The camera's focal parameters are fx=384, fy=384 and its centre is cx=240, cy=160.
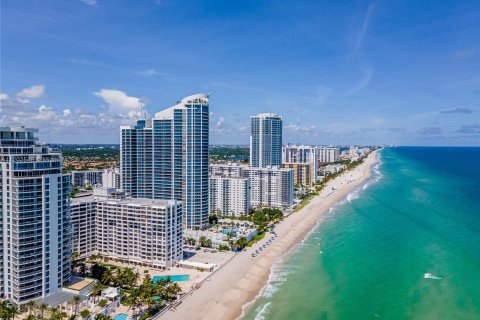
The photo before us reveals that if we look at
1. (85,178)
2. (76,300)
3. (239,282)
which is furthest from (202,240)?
(85,178)

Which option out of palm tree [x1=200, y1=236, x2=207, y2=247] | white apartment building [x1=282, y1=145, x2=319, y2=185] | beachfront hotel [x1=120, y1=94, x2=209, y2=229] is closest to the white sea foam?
palm tree [x1=200, y1=236, x2=207, y2=247]

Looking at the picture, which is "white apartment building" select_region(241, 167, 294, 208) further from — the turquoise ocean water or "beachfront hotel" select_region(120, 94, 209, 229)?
"beachfront hotel" select_region(120, 94, 209, 229)

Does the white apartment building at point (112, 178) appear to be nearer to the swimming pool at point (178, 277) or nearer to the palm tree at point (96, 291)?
the swimming pool at point (178, 277)

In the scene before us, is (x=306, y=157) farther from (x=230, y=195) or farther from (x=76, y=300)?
(x=76, y=300)

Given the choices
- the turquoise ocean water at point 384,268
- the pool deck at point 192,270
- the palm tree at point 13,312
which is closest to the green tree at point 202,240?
the pool deck at point 192,270

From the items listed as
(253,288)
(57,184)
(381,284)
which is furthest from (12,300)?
(381,284)

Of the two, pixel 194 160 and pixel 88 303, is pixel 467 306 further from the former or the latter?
pixel 194 160
